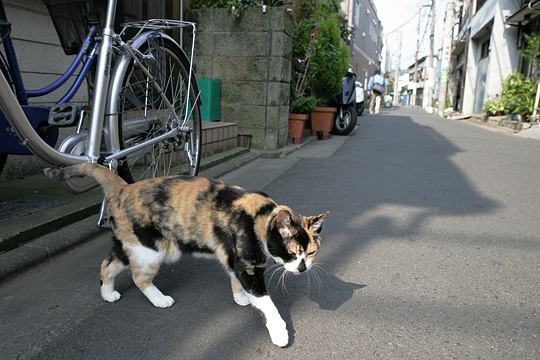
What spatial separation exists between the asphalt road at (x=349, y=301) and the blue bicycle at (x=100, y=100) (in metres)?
0.69

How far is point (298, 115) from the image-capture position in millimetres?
7508

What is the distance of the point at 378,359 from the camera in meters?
1.80

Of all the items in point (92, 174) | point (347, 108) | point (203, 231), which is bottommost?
point (203, 231)

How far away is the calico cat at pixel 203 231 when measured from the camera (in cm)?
192

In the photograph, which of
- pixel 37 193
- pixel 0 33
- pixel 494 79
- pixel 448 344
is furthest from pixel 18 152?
pixel 494 79

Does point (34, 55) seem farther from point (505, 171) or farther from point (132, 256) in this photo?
point (505, 171)

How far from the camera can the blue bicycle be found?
93.6 inches

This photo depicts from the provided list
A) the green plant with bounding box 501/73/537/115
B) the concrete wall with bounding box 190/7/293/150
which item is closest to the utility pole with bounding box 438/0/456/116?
the green plant with bounding box 501/73/537/115

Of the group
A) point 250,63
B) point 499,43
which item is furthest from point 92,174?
point 499,43

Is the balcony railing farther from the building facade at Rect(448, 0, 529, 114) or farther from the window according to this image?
the window

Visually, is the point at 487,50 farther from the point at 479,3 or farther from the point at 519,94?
the point at 519,94

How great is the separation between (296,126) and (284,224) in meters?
5.89

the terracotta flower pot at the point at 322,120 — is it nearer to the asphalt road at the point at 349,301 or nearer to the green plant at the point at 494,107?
the asphalt road at the point at 349,301

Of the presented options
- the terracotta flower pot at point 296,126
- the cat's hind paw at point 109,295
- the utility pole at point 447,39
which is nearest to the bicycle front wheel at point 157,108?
the cat's hind paw at point 109,295
